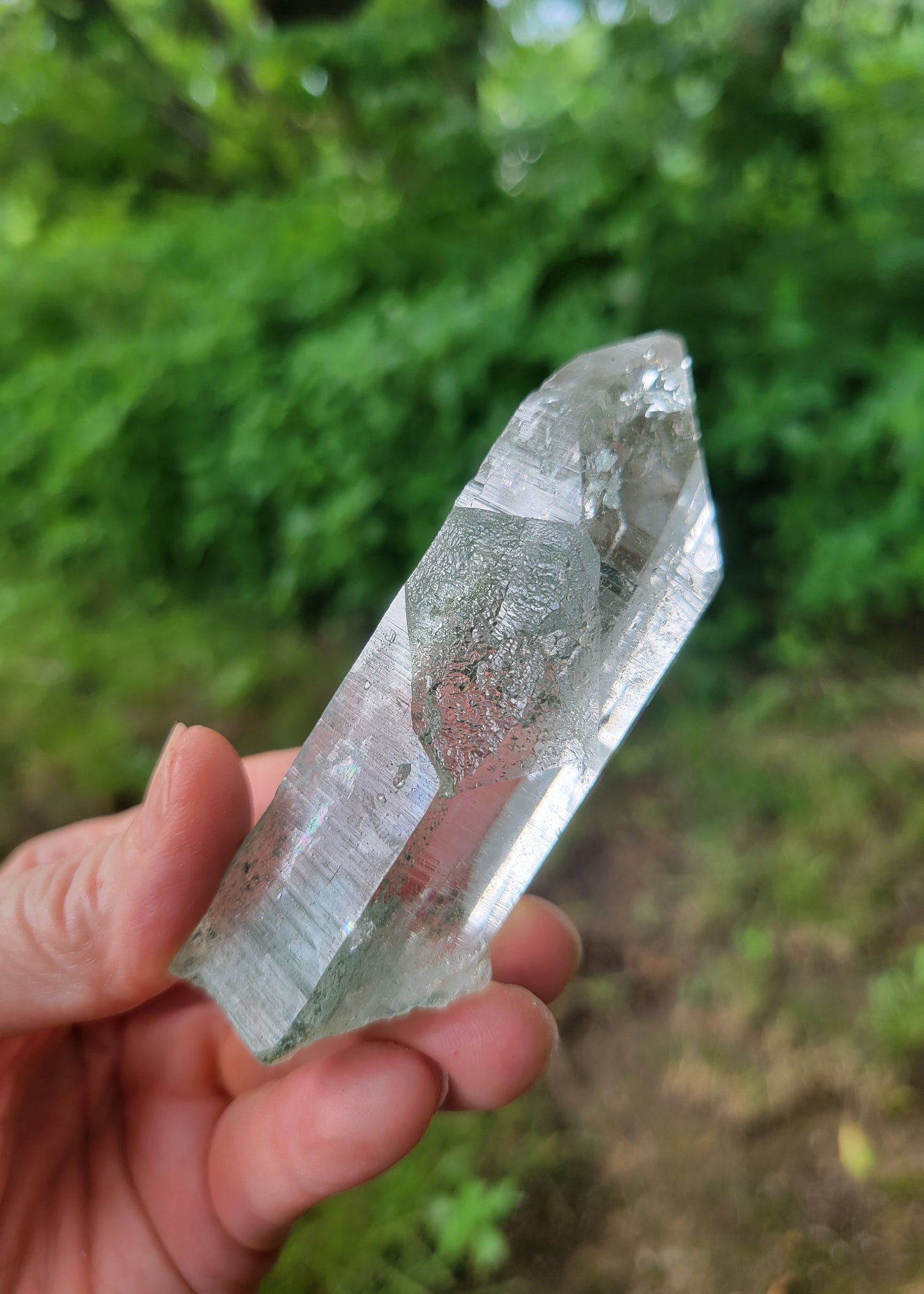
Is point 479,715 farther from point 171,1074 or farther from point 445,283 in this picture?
point 445,283

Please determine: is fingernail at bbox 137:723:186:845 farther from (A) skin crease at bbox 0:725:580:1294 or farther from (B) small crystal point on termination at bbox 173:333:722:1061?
(B) small crystal point on termination at bbox 173:333:722:1061

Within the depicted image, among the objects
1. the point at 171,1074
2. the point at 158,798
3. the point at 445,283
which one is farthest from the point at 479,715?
the point at 445,283

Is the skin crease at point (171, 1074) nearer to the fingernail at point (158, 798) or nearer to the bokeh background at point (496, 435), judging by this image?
the fingernail at point (158, 798)

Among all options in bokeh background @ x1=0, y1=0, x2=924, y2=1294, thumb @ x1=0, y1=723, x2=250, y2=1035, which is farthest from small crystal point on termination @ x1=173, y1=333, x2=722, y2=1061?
bokeh background @ x1=0, y1=0, x2=924, y2=1294

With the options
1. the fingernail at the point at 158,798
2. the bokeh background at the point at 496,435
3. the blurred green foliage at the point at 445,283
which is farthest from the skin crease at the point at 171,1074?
the blurred green foliage at the point at 445,283

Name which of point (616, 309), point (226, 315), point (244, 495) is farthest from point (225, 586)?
point (616, 309)

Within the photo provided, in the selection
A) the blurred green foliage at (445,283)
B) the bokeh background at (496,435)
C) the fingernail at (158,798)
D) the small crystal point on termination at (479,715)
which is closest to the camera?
the small crystal point on termination at (479,715)
